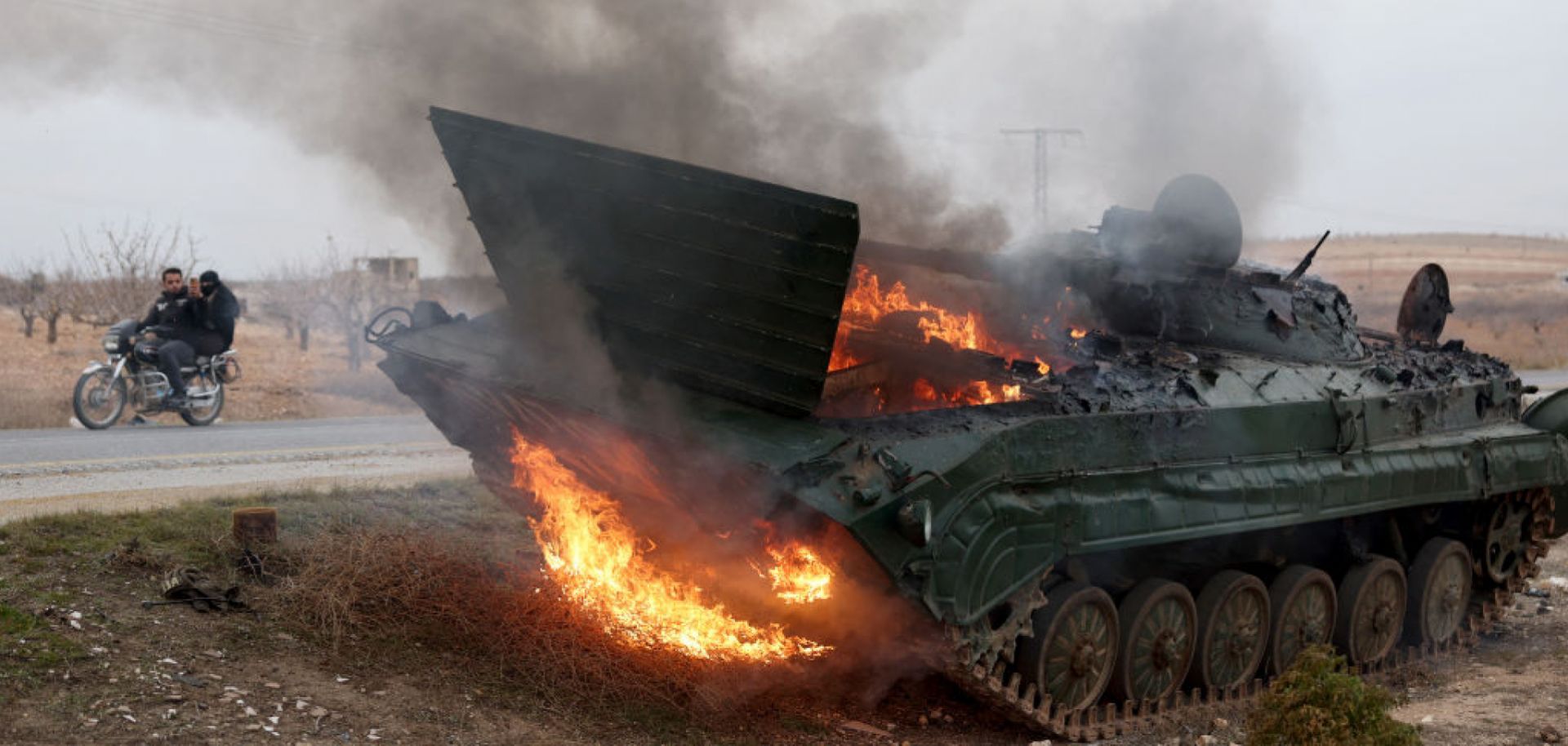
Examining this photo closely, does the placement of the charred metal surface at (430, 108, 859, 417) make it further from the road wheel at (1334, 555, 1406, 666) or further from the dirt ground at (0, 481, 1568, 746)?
the road wheel at (1334, 555, 1406, 666)

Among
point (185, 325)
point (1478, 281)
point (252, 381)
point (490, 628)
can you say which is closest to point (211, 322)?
point (185, 325)

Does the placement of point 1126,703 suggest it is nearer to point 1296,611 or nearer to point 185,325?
point 1296,611

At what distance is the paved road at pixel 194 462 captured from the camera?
10531 millimetres

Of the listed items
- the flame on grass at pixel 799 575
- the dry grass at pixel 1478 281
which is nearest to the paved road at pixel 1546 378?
the dry grass at pixel 1478 281

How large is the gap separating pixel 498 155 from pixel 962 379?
261cm

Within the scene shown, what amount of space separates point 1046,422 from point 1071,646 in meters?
1.25

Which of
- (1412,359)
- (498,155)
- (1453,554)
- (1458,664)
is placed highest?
(498,155)

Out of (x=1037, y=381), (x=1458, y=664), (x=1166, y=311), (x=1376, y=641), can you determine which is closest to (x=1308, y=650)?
(x=1037, y=381)

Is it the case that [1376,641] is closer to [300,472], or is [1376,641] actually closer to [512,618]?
[512,618]

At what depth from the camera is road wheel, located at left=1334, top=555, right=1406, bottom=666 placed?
32.1ft

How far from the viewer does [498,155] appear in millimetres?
7211

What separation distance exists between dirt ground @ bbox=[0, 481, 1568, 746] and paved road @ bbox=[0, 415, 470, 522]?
4.26 ft

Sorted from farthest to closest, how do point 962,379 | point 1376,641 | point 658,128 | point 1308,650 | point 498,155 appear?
point 1376,641 → point 658,128 → point 962,379 → point 498,155 → point 1308,650

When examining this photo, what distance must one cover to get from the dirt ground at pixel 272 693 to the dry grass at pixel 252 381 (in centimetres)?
965
